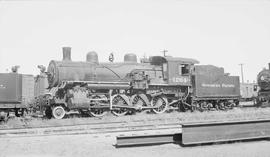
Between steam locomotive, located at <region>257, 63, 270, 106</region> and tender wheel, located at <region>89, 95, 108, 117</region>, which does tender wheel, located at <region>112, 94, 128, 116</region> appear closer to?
tender wheel, located at <region>89, 95, 108, 117</region>

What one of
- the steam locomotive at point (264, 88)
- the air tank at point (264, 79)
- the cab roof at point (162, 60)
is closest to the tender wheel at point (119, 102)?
the cab roof at point (162, 60)

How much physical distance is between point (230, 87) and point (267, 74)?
5.45 metres

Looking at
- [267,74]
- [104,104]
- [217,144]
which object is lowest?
[217,144]

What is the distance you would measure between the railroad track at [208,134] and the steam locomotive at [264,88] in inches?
577

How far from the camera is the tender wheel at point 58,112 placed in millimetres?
13574

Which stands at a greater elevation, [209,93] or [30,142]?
[209,93]

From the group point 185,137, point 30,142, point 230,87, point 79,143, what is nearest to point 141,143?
point 185,137

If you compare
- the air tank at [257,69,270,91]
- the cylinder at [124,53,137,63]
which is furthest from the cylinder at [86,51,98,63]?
the air tank at [257,69,270,91]

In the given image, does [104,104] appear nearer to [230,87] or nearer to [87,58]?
[87,58]

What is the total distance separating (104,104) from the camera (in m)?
14.4

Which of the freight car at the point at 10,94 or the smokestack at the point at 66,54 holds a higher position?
the smokestack at the point at 66,54

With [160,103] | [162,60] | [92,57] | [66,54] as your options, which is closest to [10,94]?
[66,54]

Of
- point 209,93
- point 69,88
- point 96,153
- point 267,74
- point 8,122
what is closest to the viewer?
point 96,153

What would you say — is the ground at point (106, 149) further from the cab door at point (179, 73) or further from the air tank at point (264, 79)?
the air tank at point (264, 79)
